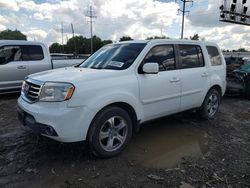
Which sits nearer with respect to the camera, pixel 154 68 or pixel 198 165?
pixel 198 165

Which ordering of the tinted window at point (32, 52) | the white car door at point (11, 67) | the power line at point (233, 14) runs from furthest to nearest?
the power line at point (233, 14) → the tinted window at point (32, 52) → the white car door at point (11, 67)

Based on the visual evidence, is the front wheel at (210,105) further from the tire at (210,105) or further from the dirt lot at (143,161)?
the dirt lot at (143,161)

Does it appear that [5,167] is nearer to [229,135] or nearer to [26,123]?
[26,123]

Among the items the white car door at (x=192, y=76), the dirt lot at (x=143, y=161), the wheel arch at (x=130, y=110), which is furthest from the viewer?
the white car door at (x=192, y=76)

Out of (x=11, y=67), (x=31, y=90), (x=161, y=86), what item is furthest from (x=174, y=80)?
(x=11, y=67)

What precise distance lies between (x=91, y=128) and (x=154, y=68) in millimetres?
1401

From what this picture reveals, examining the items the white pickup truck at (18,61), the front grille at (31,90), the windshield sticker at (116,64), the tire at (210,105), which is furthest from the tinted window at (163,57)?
the white pickup truck at (18,61)

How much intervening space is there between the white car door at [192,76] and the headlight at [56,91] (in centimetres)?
239

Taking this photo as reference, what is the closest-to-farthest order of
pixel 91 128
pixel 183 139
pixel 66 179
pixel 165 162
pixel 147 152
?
pixel 66 179, pixel 91 128, pixel 165 162, pixel 147 152, pixel 183 139

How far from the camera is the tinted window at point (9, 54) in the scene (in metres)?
7.98

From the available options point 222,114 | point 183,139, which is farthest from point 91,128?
point 222,114

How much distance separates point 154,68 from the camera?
412 cm

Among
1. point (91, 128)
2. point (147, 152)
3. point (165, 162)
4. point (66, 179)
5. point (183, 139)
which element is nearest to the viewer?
point (66, 179)

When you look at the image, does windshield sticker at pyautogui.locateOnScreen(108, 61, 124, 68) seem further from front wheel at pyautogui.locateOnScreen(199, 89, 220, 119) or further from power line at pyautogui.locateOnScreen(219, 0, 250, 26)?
power line at pyautogui.locateOnScreen(219, 0, 250, 26)
